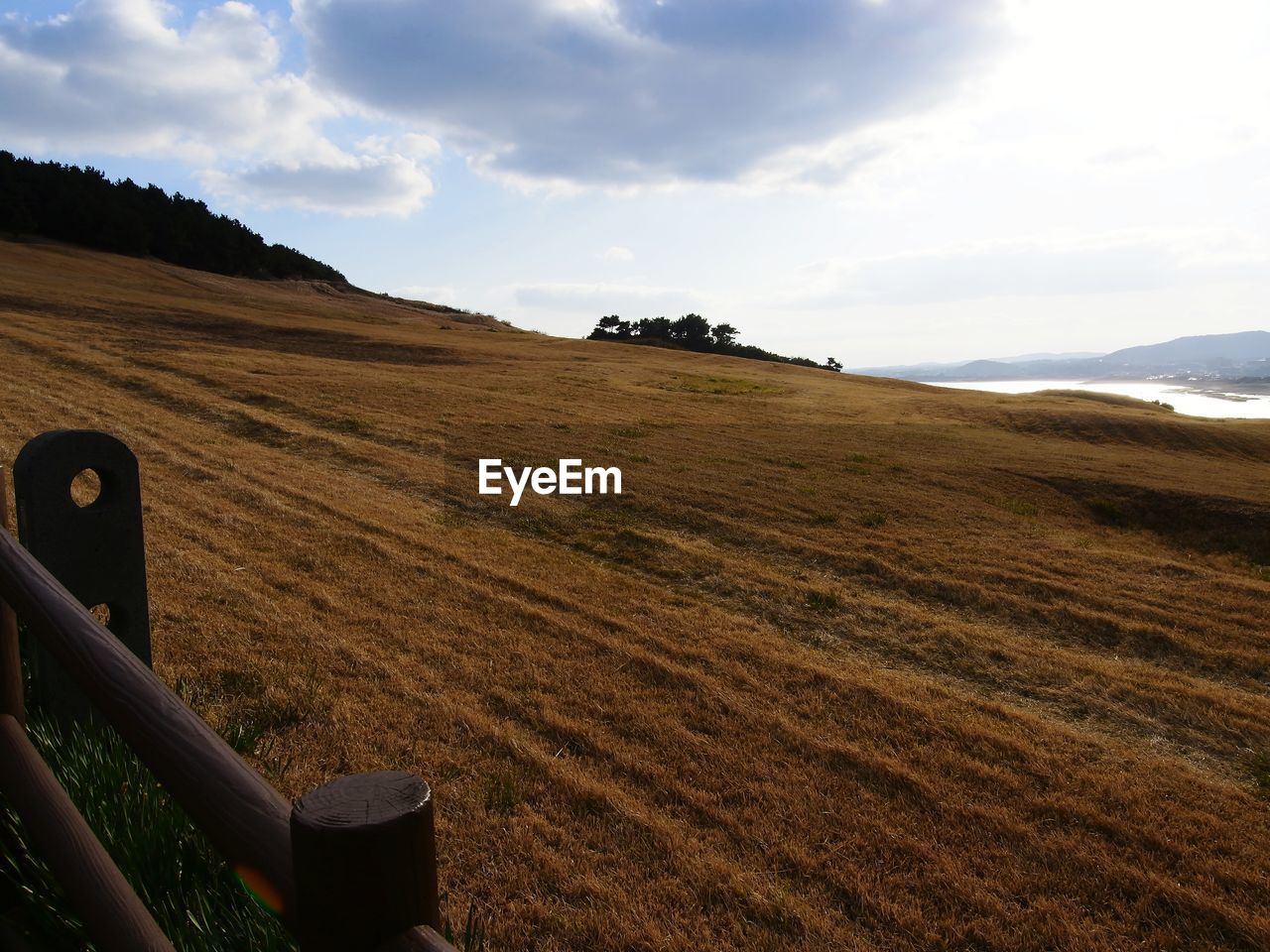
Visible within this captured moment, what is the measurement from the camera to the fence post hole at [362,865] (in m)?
1.17

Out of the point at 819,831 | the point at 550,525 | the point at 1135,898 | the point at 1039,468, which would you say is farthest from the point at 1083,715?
the point at 1039,468

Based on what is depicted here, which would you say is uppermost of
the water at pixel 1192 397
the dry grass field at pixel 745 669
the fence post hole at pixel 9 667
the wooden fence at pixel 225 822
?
the water at pixel 1192 397

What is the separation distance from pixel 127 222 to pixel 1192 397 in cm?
8259

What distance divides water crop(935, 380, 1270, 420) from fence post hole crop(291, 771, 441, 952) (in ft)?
121

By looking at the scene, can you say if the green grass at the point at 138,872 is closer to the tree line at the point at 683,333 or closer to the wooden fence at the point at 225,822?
the wooden fence at the point at 225,822

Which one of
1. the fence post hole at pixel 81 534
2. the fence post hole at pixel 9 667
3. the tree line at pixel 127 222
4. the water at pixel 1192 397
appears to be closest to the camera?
the fence post hole at pixel 9 667

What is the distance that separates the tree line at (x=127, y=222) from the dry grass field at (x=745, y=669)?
66482 mm

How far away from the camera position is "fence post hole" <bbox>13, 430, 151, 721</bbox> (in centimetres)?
344

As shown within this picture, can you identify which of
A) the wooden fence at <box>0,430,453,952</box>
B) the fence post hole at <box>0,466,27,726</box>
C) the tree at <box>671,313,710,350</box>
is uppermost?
the tree at <box>671,313,710,350</box>

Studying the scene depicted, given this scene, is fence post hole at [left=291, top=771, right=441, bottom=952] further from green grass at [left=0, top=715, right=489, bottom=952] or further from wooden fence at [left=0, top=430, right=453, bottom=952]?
green grass at [left=0, top=715, right=489, bottom=952]

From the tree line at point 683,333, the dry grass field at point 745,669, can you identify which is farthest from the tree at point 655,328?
the dry grass field at point 745,669

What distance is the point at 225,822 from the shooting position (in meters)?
1.42

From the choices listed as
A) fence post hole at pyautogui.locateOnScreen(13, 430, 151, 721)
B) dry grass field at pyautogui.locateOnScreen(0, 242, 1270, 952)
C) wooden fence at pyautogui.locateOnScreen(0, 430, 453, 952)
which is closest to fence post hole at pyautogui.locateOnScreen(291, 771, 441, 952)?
wooden fence at pyautogui.locateOnScreen(0, 430, 453, 952)

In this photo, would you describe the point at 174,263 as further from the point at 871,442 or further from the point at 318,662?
the point at 318,662
